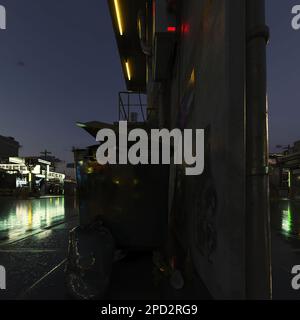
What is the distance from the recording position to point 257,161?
5.92ft

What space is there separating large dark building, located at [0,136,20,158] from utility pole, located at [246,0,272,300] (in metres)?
73.9

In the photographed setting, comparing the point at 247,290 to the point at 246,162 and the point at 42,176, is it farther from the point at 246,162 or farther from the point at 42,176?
the point at 42,176

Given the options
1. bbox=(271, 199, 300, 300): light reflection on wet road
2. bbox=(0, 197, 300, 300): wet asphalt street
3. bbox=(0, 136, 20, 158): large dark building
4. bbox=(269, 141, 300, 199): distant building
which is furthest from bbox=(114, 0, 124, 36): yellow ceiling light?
bbox=(0, 136, 20, 158): large dark building

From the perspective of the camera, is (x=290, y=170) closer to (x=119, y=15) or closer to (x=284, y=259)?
(x=119, y=15)

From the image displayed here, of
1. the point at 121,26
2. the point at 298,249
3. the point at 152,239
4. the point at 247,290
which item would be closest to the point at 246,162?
the point at 247,290

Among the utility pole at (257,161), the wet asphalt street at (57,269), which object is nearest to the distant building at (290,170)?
the wet asphalt street at (57,269)

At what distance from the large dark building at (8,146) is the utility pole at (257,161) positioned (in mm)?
73905

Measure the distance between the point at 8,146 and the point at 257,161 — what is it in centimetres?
7865

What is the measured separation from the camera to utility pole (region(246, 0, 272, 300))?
69.3 inches

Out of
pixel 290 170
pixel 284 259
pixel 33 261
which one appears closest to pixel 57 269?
pixel 33 261

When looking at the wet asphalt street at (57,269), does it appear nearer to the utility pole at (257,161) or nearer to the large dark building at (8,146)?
the utility pole at (257,161)

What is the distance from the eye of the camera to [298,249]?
430 centimetres
